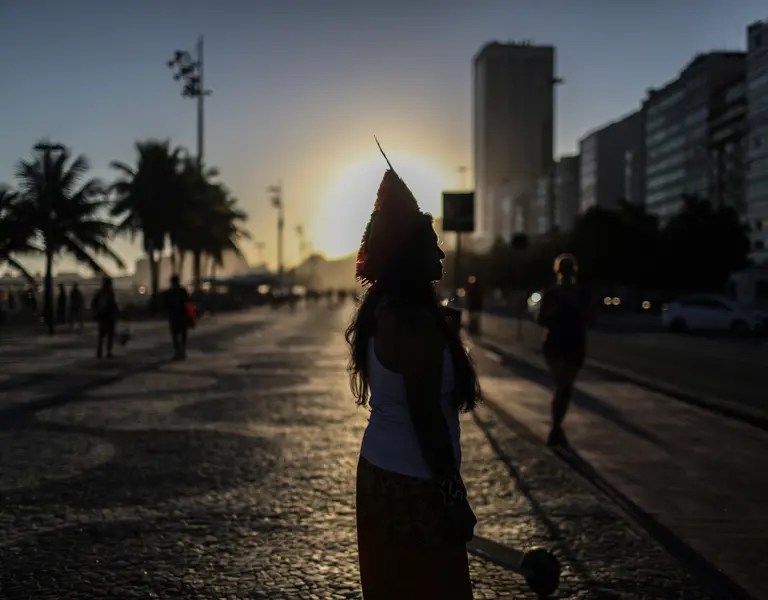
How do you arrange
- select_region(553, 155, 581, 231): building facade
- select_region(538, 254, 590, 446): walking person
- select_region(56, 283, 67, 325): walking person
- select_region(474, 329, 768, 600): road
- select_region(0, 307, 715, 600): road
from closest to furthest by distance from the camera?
select_region(0, 307, 715, 600): road < select_region(474, 329, 768, 600): road < select_region(538, 254, 590, 446): walking person < select_region(56, 283, 67, 325): walking person < select_region(553, 155, 581, 231): building facade

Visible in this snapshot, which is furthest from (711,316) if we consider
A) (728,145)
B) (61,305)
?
(728,145)

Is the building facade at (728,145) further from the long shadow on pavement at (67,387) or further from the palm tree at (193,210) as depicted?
the long shadow on pavement at (67,387)

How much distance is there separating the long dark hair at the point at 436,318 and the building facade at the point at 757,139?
96.6 m

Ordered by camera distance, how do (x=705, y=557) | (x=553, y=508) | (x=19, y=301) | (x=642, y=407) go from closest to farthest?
(x=705, y=557), (x=553, y=508), (x=642, y=407), (x=19, y=301)

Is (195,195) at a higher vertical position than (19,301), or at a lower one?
higher

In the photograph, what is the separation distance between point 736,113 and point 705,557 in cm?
10306

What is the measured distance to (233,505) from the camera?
6527mm

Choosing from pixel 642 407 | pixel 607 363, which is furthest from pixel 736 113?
pixel 642 407

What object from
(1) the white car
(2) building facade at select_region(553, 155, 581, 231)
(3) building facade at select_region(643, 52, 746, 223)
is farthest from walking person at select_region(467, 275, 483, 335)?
(2) building facade at select_region(553, 155, 581, 231)

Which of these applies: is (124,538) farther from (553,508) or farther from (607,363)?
(607,363)

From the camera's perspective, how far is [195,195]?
180 ft

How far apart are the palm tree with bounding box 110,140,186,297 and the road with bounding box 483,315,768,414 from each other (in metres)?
27.1

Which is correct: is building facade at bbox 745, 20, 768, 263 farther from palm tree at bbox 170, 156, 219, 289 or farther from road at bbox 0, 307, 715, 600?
road at bbox 0, 307, 715, 600

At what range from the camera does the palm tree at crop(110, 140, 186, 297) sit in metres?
51.8
